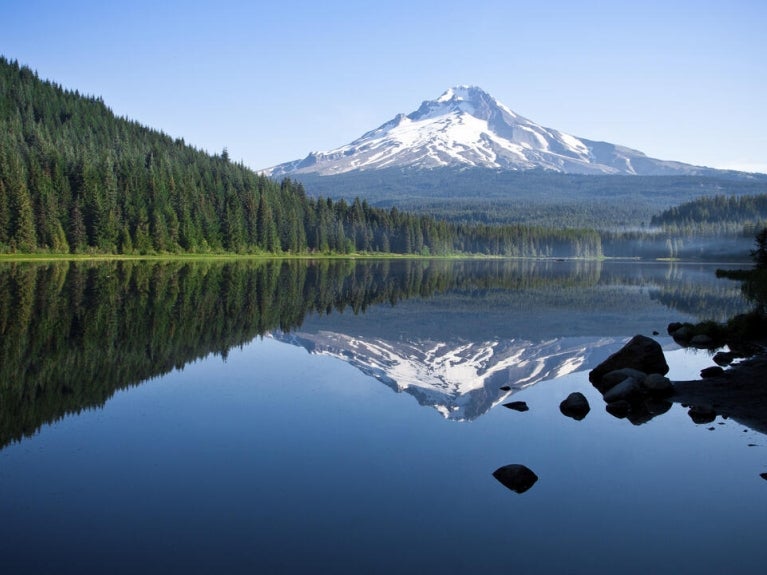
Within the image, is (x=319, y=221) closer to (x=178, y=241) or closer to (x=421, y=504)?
(x=178, y=241)

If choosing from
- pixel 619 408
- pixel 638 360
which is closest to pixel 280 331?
pixel 638 360

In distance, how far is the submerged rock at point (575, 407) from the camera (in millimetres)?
19297

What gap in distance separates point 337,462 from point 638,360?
14409 mm

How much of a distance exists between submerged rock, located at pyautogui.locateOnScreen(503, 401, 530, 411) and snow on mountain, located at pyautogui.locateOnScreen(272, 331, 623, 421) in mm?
532

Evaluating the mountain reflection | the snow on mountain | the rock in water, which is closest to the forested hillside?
the mountain reflection

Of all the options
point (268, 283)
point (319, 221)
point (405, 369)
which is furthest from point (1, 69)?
point (405, 369)

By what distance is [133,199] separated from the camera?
4478 inches

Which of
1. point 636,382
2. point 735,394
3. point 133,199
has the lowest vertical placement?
point 735,394

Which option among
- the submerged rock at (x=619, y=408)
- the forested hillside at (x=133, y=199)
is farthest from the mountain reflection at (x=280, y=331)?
the forested hillside at (x=133, y=199)

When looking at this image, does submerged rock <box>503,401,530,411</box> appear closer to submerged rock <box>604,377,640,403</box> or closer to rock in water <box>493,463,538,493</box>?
submerged rock <box>604,377,640,403</box>

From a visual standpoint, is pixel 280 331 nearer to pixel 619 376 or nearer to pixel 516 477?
pixel 619 376

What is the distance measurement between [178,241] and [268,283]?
209 feet

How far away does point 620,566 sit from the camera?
9.91 meters

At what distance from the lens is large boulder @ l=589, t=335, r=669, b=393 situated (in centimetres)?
2353
